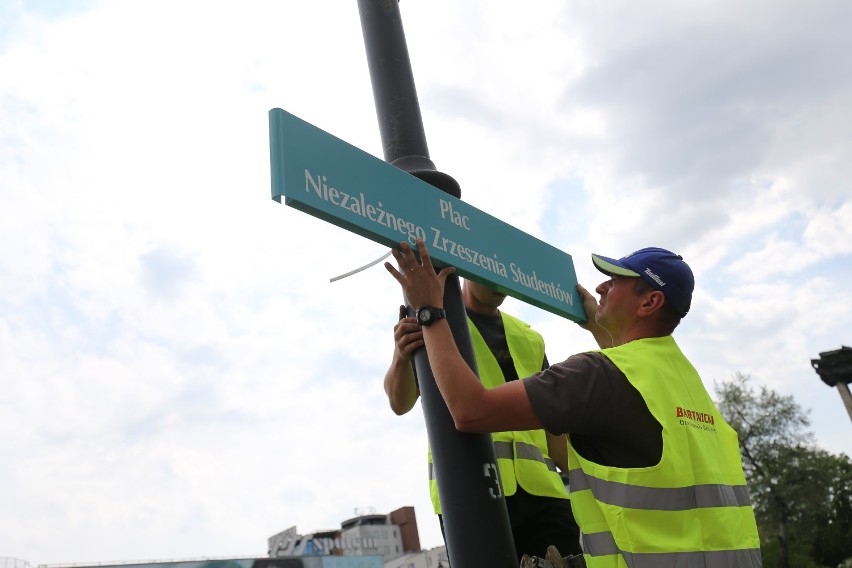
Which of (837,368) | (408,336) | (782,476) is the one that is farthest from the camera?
(782,476)

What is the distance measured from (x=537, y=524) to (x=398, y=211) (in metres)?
1.63

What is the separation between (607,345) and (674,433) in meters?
1.28

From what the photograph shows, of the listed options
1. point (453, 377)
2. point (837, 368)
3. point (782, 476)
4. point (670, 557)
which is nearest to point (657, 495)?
point (670, 557)

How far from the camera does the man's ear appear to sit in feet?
9.96

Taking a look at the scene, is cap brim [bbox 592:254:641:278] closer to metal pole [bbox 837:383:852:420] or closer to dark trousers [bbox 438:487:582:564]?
dark trousers [bbox 438:487:582:564]

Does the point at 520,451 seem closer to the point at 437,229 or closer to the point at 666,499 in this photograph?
the point at 666,499

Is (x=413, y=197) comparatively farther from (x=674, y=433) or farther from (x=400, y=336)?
(x=674, y=433)

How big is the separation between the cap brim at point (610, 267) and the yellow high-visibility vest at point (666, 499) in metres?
0.40

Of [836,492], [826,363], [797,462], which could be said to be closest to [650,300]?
[826,363]

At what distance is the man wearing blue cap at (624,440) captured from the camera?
2.45 m

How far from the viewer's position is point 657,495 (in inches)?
96.8

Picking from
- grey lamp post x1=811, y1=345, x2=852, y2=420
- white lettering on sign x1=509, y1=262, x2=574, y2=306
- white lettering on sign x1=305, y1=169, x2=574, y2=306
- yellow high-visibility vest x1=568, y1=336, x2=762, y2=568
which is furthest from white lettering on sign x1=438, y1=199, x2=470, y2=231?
grey lamp post x1=811, y1=345, x2=852, y2=420

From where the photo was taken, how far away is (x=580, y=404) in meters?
2.53

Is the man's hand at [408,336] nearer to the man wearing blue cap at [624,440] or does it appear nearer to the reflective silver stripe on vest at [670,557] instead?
the man wearing blue cap at [624,440]
